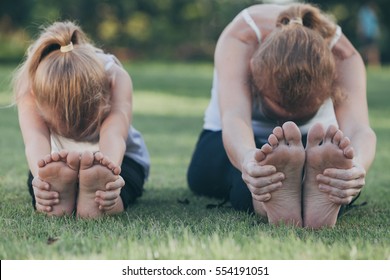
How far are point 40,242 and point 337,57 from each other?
6.15 feet

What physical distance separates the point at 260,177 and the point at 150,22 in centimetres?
2880

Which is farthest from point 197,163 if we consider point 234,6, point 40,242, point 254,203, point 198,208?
point 234,6

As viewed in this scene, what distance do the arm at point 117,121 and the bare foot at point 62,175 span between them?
0.26 m

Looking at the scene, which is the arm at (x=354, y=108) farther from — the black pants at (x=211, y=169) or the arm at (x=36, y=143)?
the arm at (x=36, y=143)

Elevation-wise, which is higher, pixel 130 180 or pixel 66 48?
pixel 66 48

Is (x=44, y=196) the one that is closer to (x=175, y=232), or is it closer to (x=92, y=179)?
(x=92, y=179)

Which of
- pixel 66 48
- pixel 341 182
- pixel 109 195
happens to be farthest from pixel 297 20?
pixel 109 195

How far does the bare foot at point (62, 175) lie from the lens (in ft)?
8.68

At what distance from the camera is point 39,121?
3.17m

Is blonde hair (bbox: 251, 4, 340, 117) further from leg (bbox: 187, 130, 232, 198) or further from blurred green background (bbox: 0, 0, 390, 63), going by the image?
blurred green background (bbox: 0, 0, 390, 63)

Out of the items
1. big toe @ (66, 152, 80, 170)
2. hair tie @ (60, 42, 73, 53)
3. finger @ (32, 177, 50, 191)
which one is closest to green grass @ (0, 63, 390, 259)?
finger @ (32, 177, 50, 191)

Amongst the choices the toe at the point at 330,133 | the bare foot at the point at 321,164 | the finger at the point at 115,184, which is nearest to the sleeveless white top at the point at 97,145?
the finger at the point at 115,184

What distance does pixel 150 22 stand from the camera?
101 feet
